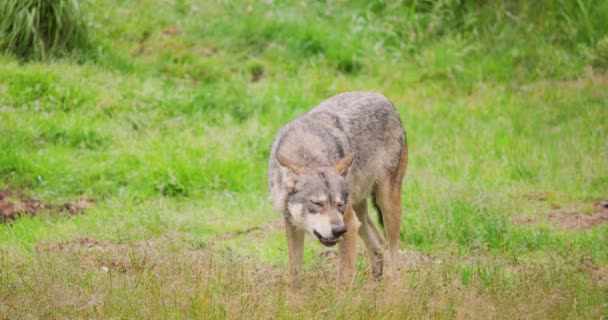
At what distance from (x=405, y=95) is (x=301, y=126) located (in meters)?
6.61

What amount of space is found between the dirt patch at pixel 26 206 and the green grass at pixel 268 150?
17 centimetres

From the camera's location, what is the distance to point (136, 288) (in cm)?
579

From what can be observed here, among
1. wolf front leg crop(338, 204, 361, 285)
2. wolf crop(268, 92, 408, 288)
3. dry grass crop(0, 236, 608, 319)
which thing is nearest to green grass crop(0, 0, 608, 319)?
dry grass crop(0, 236, 608, 319)

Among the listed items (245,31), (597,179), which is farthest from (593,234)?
(245,31)

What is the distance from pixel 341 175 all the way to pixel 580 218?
390cm

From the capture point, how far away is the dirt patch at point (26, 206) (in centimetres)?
920

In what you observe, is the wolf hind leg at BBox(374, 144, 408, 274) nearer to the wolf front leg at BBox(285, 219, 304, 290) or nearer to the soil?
the wolf front leg at BBox(285, 219, 304, 290)

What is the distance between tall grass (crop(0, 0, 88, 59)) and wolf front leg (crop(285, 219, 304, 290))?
675 cm

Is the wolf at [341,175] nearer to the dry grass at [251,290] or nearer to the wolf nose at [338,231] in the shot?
the wolf nose at [338,231]

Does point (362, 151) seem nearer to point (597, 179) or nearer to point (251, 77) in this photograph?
point (597, 179)

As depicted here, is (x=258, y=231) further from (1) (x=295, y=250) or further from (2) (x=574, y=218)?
(2) (x=574, y=218)

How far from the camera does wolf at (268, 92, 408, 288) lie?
253 inches

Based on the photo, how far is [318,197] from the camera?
6.38 metres

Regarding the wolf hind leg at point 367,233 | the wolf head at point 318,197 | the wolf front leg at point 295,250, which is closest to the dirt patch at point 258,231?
the wolf hind leg at point 367,233
